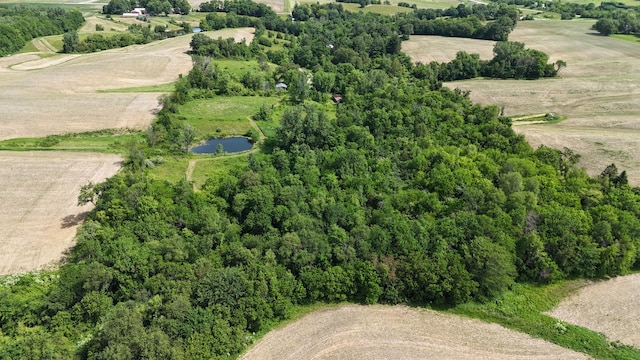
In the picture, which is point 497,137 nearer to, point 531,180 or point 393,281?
point 531,180

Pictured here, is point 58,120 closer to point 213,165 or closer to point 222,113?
point 222,113

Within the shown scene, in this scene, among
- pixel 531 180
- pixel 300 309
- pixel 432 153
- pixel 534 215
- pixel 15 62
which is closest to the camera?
pixel 300 309

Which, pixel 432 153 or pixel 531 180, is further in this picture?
pixel 432 153

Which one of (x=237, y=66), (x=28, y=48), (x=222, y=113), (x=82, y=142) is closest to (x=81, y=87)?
(x=82, y=142)

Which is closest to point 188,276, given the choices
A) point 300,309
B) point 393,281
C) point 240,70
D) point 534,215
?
point 300,309

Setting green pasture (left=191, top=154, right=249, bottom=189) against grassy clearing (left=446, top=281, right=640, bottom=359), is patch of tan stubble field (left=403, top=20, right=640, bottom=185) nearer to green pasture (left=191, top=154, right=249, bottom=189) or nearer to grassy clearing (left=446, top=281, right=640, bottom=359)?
grassy clearing (left=446, top=281, right=640, bottom=359)

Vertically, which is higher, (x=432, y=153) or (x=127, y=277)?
(x=432, y=153)

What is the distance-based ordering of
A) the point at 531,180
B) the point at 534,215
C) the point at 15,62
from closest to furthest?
the point at 534,215, the point at 531,180, the point at 15,62
